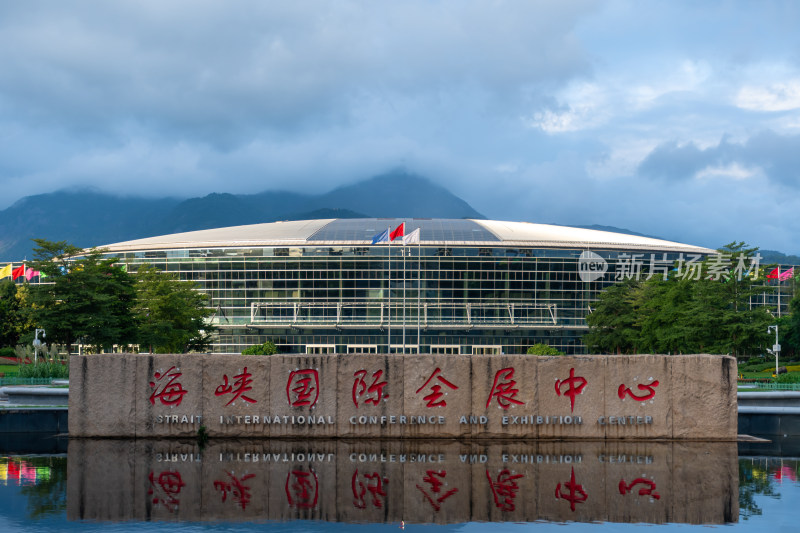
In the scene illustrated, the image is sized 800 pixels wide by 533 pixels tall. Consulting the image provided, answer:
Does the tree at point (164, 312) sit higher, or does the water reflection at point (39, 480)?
the tree at point (164, 312)

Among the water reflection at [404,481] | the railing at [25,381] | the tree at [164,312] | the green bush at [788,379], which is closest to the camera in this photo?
the water reflection at [404,481]

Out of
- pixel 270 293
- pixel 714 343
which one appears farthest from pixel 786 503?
pixel 270 293

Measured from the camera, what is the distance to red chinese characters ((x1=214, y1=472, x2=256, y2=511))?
16.7 metres

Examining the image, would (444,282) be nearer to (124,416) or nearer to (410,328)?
(410,328)

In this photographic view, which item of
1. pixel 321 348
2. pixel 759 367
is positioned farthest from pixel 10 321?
pixel 759 367

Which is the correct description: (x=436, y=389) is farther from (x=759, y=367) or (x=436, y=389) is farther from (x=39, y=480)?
(x=759, y=367)

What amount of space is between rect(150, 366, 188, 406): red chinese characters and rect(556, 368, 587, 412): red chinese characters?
12293mm

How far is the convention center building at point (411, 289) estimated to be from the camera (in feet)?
237

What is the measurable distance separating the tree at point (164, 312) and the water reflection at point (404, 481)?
27406 millimetres

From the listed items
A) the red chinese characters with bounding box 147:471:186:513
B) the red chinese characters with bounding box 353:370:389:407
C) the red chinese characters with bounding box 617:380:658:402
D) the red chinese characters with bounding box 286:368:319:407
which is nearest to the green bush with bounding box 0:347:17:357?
the red chinese characters with bounding box 286:368:319:407

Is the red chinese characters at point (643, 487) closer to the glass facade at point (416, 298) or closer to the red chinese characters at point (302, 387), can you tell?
the red chinese characters at point (302, 387)

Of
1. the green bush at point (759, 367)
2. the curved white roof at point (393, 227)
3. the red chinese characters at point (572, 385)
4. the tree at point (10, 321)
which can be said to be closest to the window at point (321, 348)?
the curved white roof at point (393, 227)

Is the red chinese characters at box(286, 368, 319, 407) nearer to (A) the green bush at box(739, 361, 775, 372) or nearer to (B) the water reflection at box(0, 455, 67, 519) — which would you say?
(B) the water reflection at box(0, 455, 67, 519)

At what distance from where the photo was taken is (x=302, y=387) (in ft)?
83.5
